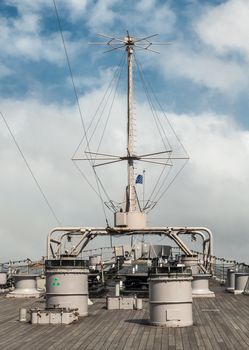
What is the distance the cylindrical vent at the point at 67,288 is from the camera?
20750 mm

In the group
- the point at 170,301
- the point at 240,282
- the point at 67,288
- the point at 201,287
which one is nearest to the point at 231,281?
the point at 240,282

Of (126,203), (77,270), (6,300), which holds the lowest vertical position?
(6,300)

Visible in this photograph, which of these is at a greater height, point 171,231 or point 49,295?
point 171,231

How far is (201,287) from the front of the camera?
2916 centimetres

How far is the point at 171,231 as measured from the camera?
38156 millimetres

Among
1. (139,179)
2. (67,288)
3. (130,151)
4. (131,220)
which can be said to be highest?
(130,151)

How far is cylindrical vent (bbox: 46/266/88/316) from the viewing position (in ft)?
68.1

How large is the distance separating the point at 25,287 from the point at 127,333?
15.0 m

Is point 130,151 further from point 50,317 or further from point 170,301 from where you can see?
point 170,301

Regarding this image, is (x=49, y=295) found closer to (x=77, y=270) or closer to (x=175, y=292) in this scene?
(x=77, y=270)

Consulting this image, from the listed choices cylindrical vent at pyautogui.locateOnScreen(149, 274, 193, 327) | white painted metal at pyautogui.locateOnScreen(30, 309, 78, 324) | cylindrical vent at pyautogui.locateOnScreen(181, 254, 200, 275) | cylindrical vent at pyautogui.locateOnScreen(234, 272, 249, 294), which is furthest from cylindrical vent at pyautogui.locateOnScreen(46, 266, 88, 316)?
cylindrical vent at pyautogui.locateOnScreen(181, 254, 200, 275)

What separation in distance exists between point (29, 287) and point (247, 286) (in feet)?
38.2

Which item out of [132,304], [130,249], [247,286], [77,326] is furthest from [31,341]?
[130,249]

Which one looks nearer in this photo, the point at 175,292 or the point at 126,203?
the point at 175,292
